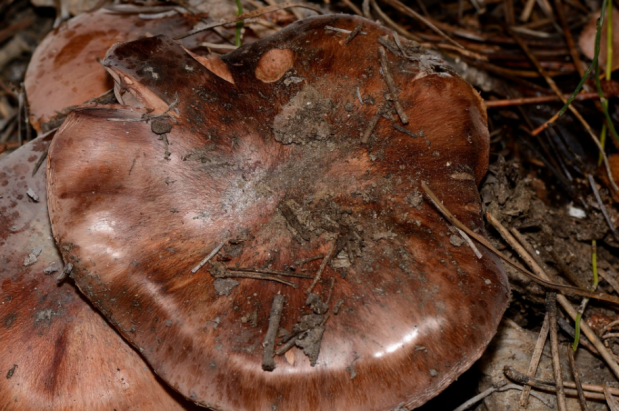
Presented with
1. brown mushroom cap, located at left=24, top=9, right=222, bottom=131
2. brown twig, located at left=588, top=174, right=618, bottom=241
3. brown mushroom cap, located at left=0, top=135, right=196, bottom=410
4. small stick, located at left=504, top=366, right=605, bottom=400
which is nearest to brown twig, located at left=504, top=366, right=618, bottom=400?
small stick, located at left=504, top=366, right=605, bottom=400

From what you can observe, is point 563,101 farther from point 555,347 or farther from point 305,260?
point 305,260

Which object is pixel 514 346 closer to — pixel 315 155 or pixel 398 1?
pixel 315 155

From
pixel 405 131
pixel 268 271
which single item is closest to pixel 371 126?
pixel 405 131

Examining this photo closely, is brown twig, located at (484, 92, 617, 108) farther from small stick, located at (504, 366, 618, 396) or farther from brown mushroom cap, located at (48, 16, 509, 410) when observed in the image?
small stick, located at (504, 366, 618, 396)

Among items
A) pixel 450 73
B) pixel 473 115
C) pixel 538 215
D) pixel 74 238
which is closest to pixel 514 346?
pixel 538 215

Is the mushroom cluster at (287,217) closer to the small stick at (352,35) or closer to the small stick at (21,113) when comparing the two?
the small stick at (352,35)

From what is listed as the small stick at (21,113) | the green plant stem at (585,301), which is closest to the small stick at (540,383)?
the green plant stem at (585,301)
